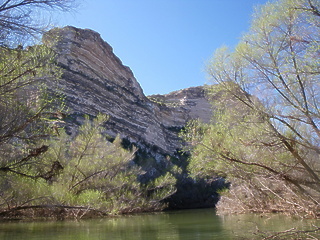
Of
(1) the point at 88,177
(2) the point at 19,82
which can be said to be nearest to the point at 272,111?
(2) the point at 19,82

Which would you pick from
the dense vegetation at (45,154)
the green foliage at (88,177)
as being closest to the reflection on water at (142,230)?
the dense vegetation at (45,154)

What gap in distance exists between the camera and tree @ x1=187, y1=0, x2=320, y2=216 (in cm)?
643

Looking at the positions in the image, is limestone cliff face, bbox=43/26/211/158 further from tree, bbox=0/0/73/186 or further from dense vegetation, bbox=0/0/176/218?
tree, bbox=0/0/73/186

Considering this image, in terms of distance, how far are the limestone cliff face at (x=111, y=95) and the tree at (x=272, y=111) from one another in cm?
2891

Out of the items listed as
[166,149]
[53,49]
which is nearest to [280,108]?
[53,49]

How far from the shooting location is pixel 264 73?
291 inches

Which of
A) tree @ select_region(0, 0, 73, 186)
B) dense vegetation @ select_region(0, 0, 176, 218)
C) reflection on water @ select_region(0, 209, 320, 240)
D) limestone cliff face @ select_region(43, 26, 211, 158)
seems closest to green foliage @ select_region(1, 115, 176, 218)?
dense vegetation @ select_region(0, 0, 176, 218)

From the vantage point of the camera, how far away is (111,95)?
150 ft

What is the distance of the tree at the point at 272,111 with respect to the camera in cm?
643

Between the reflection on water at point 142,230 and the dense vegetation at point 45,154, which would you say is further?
the reflection on water at point 142,230

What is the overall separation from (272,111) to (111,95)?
131 feet

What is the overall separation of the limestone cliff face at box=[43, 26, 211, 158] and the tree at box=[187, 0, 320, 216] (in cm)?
2891

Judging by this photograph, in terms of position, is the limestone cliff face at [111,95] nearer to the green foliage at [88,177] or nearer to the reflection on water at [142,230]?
the green foliage at [88,177]

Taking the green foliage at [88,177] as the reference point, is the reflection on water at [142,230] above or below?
below
